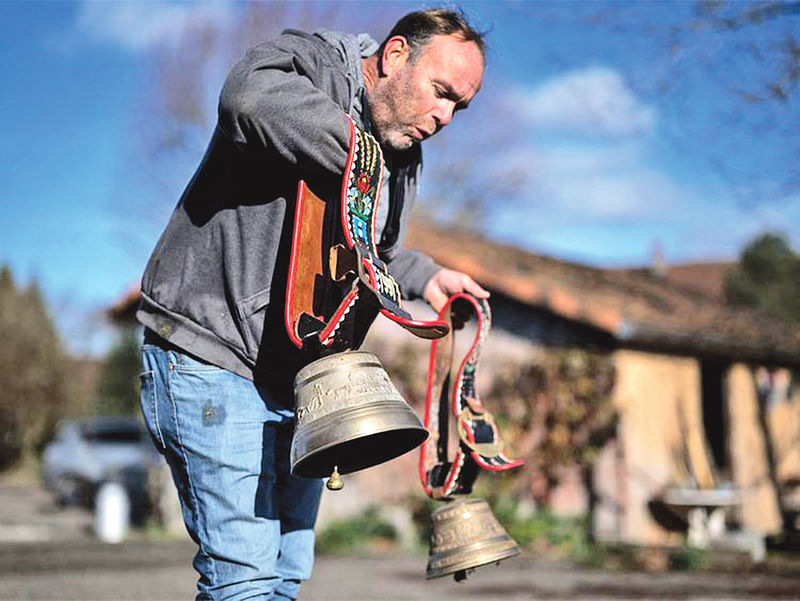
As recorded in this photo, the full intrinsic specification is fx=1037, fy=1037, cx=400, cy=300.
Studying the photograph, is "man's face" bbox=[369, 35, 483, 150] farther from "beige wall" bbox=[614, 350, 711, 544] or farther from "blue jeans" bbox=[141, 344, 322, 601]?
"beige wall" bbox=[614, 350, 711, 544]

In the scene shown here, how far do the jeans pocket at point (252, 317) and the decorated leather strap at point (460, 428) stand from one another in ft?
2.62

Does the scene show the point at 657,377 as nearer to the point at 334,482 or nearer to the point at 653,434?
the point at 653,434

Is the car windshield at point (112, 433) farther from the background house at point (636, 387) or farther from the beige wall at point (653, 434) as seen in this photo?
the beige wall at point (653, 434)

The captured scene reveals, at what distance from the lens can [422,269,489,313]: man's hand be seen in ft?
11.0

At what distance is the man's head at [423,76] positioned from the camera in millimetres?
2713

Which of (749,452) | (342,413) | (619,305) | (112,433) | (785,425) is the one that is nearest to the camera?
(342,413)

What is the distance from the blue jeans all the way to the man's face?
2.62 ft

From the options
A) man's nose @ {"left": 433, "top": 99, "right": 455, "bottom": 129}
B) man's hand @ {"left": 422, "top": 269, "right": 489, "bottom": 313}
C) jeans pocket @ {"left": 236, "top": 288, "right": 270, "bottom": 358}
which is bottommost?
jeans pocket @ {"left": 236, "top": 288, "right": 270, "bottom": 358}

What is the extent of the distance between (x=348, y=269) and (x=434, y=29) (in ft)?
2.50

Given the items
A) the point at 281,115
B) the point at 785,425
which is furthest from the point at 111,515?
the point at 281,115

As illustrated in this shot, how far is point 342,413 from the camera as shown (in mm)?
2334

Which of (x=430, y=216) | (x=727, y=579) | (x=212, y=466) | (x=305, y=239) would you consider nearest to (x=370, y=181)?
(x=305, y=239)

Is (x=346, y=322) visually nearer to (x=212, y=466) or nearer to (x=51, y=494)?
(x=212, y=466)

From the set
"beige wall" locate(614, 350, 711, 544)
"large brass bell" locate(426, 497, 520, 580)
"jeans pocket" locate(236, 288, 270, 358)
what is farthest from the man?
"beige wall" locate(614, 350, 711, 544)
